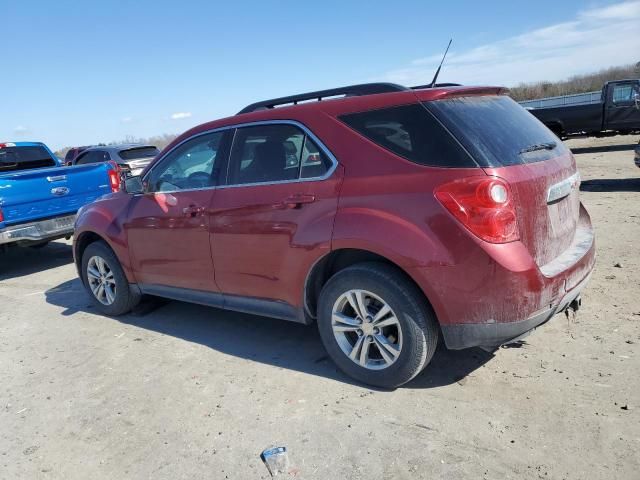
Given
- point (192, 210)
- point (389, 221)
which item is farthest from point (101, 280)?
point (389, 221)

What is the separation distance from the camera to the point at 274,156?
381 centimetres

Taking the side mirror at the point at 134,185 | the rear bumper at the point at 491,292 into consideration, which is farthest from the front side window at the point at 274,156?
the side mirror at the point at 134,185

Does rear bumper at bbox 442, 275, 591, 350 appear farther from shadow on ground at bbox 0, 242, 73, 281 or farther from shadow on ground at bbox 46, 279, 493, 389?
shadow on ground at bbox 0, 242, 73, 281

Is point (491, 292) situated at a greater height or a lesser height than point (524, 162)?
lesser

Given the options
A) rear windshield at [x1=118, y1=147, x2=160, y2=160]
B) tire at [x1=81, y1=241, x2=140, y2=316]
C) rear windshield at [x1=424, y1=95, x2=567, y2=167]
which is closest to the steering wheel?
tire at [x1=81, y1=241, x2=140, y2=316]

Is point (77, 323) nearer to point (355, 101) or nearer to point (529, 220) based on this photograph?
point (355, 101)

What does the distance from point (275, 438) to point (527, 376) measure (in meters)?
1.68

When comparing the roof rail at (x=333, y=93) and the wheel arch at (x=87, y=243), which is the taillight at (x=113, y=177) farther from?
the roof rail at (x=333, y=93)

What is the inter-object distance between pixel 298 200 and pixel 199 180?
119 centimetres

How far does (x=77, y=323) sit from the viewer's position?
5328mm

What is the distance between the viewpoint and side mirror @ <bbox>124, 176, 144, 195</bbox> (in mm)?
4805

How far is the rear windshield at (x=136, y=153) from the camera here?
13.5 m

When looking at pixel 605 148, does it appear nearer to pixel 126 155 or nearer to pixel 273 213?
pixel 126 155

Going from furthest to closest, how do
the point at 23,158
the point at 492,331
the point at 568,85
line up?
the point at 568,85, the point at 23,158, the point at 492,331
